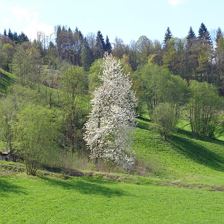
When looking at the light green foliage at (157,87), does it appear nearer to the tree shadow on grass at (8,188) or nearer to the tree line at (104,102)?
the tree line at (104,102)

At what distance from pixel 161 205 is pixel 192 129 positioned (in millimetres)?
55903

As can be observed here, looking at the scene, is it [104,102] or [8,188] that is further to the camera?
[104,102]

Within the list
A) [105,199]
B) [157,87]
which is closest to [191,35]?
[157,87]

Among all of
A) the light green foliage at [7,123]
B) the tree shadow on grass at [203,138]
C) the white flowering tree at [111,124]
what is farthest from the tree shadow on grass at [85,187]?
the tree shadow on grass at [203,138]

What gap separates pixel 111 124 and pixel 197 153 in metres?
27.0

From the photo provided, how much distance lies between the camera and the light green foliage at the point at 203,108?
89.9 meters

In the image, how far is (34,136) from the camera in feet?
139

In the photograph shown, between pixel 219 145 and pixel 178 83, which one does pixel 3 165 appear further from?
pixel 178 83

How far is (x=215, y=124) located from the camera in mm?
91438

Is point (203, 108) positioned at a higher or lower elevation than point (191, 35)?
lower

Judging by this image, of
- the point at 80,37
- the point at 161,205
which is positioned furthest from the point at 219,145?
the point at 80,37

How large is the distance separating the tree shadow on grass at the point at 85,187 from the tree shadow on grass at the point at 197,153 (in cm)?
3237

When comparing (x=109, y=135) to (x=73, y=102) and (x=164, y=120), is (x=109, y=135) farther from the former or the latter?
(x=164, y=120)

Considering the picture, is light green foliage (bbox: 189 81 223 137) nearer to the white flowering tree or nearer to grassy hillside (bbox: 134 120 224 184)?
grassy hillside (bbox: 134 120 224 184)
